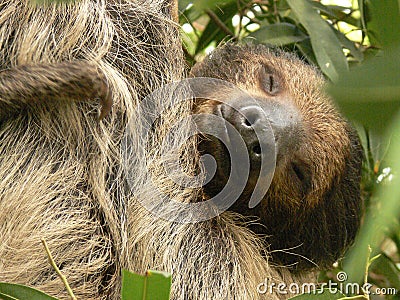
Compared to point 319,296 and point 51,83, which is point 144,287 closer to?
point 319,296

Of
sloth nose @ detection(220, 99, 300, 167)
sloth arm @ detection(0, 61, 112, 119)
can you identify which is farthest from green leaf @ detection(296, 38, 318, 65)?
sloth arm @ detection(0, 61, 112, 119)

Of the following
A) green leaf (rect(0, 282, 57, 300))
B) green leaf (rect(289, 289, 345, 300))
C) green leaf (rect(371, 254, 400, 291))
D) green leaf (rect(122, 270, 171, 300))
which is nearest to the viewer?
green leaf (rect(122, 270, 171, 300))

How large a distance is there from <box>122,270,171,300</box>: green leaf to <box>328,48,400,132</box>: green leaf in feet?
3.69

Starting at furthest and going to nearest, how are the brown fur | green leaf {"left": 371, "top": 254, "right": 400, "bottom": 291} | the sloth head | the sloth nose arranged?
green leaf {"left": 371, "top": 254, "right": 400, "bottom": 291}, the sloth head, the sloth nose, the brown fur

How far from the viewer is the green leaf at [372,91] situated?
0.94 m

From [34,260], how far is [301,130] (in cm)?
158

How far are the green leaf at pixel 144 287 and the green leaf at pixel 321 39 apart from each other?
1.95m

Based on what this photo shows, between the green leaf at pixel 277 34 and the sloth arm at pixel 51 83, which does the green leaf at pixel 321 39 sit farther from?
the sloth arm at pixel 51 83

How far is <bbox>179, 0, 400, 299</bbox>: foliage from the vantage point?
37.8 inches

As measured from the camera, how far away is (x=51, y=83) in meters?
2.55

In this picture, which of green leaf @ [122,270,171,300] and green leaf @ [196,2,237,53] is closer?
green leaf @ [122,270,171,300]

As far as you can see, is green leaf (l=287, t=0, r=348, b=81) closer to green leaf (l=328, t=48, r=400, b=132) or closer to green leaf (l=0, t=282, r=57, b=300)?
green leaf (l=0, t=282, r=57, b=300)

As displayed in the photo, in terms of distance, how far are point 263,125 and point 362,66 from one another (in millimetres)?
2104

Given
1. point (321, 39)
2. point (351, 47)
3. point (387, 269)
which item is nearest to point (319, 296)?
point (387, 269)
